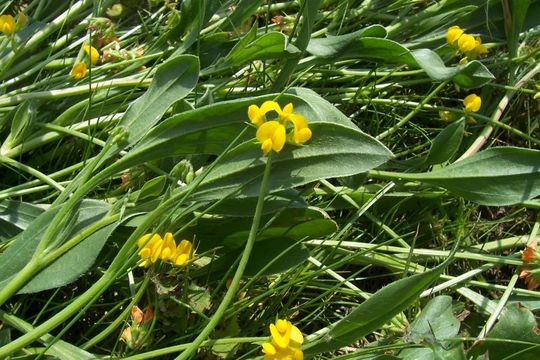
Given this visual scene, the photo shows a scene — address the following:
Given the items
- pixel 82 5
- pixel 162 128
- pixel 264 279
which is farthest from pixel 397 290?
pixel 82 5

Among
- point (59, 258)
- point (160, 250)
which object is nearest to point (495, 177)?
point (160, 250)

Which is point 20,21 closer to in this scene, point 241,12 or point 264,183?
point 241,12

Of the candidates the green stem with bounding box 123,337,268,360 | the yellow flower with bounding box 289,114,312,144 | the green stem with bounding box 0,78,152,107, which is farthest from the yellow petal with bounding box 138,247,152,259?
the green stem with bounding box 0,78,152,107

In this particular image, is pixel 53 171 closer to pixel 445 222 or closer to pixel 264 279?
pixel 264 279

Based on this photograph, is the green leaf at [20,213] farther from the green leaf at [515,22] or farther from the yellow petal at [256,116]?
the green leaf at [515,22]

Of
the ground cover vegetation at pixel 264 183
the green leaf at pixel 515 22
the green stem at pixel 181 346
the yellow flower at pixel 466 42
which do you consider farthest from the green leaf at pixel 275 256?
the green leaf at pixel 515 22

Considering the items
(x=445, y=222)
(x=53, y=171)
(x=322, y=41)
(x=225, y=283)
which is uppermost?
(x=322, y=41)

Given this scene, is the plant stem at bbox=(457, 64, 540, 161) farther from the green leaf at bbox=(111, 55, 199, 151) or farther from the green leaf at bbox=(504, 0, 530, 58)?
the green leaf at bbox=(111, 55, 199, 151)
